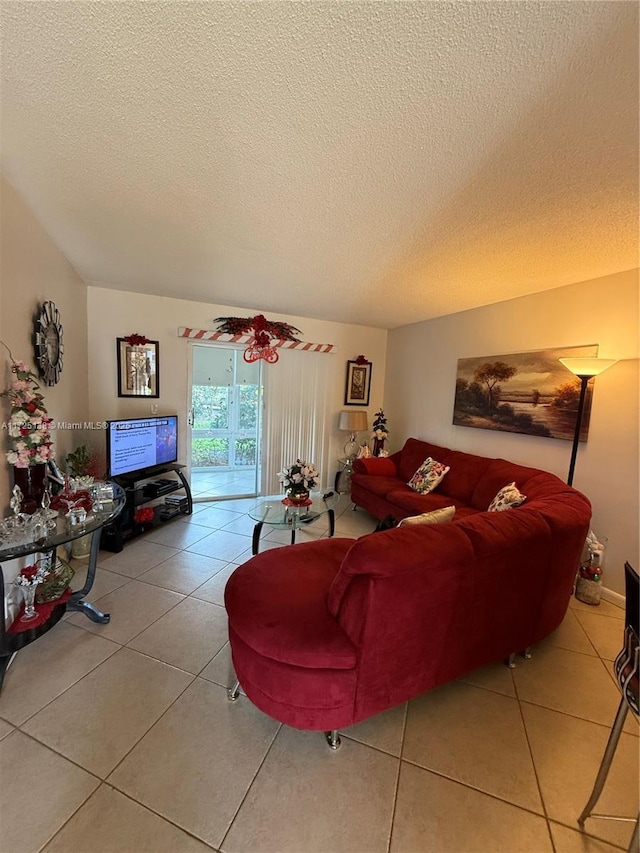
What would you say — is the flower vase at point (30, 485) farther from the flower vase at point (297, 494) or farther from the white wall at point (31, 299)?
the flower vase at point (297, 494)

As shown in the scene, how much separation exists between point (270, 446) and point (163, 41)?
12.6ft

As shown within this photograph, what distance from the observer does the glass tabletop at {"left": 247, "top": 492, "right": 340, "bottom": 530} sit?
2.70m

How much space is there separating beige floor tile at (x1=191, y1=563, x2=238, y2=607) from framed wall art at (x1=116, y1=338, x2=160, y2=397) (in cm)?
225

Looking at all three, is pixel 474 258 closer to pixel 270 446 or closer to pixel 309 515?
pixel 309 515

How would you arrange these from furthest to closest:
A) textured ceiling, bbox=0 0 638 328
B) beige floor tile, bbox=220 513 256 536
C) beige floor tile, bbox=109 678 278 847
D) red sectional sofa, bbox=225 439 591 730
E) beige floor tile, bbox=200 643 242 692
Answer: beige floor tile, bbox=220 513 256 536 → beige floor tile, bbox=200 643 242 692 → red sectional sofa, bbox=225 439 591 730 → beige floor tile, bbox=109 678 278 847 → textured ceiling, bbox=0 0 638 328

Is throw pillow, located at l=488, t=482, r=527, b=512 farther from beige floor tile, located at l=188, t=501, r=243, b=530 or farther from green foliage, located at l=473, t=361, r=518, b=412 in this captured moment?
beige floor tile, located at l=188, t=501, r=243, b=530

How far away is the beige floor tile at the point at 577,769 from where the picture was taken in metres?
1.17

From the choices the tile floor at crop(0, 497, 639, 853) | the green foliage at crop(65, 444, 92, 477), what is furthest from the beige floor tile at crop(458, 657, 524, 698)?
the green foliage at crop(65, 444, 92, 477)

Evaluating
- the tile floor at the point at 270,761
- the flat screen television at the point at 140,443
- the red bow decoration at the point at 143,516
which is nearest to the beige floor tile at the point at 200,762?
the tile floor at the point at 270,761

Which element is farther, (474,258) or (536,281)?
(536,281)

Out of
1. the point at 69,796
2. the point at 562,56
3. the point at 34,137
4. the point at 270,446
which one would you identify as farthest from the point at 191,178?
the point at 270,446

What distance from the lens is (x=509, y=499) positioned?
251cm

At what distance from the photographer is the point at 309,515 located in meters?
2.82

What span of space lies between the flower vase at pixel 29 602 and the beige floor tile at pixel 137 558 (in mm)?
730
